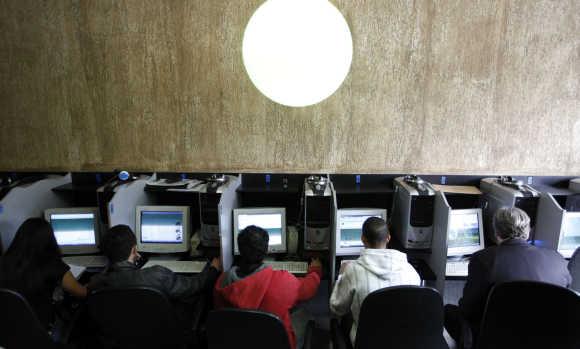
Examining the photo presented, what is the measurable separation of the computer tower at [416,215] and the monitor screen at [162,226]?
171cm

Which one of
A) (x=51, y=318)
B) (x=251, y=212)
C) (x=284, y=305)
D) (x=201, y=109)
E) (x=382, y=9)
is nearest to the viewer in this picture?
(x=284, y=305)

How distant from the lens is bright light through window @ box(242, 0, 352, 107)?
147 centimetres

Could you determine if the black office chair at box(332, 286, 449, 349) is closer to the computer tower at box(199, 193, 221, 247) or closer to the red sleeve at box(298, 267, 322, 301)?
the red sleeve at box(298, 267, 322, 301)

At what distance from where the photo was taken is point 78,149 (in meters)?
3.25

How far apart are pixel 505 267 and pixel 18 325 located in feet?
7.91

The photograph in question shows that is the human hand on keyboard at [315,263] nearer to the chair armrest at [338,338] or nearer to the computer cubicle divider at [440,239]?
the chair armrest at [338,338]

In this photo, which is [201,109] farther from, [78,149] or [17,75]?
[17,75]

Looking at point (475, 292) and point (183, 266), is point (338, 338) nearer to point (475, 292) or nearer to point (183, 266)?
point (475, 292)

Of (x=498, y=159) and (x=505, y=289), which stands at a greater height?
(x=498, y=159)

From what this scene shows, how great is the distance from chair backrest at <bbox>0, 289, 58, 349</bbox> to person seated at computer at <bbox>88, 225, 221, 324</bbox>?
0.29 m

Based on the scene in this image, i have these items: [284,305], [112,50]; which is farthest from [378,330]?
[112,50]

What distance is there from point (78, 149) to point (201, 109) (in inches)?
49.0

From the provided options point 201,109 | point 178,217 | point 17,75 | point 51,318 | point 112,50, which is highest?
point 112,50

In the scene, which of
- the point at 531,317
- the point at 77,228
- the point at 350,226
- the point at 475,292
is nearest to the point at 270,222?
the point at 350,226
